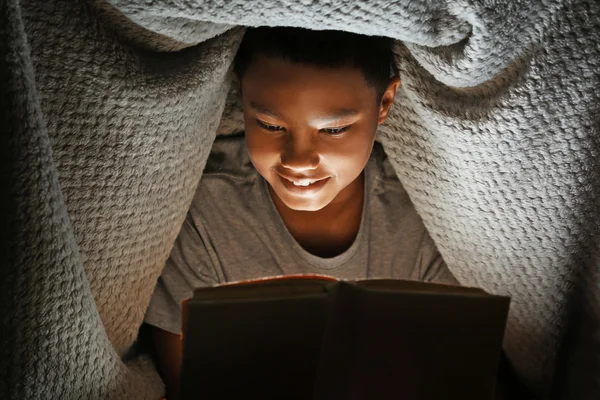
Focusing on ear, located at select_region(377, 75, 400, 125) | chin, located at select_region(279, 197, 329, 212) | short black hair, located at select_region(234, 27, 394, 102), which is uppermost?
short black hair, located at select_region(234, 27, 394, 102)

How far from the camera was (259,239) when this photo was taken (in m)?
0.87

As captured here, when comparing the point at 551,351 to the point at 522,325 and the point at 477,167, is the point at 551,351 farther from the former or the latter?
the point at 477,167

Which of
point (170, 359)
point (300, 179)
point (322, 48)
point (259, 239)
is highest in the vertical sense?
point (322, 48)

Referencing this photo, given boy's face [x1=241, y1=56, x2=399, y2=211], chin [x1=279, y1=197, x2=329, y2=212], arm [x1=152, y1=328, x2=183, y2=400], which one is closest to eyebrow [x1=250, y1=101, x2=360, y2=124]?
boy's face [x1=241, y1=56, x2=399, y2=211]

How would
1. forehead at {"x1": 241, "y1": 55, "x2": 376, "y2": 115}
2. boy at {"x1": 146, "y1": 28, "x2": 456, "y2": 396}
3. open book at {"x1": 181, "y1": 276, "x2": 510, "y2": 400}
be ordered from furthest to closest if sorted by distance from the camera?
boy at {"x1": 146, "y1": 28, "x2": 456, "y2": 396} → forehead at {"x1": 241, "y1": 55, "x2": 376, "y2": 115} → open book at {"x1": 181, "y1": 276, "x2": 510, "y2": 400}

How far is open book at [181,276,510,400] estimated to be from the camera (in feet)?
1.58

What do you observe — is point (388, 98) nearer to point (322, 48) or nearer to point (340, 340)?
point (322, 48)

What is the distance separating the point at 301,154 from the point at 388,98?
0.13 metres

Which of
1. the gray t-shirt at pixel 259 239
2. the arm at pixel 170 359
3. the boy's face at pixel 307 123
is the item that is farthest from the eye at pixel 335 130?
the arm at pixel 170 359

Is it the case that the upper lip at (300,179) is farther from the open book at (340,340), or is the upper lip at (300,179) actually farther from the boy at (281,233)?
the open book at (340,340)

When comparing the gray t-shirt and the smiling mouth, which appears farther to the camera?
the gray t-shirt

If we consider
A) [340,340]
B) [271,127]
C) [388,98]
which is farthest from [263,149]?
[340,340]

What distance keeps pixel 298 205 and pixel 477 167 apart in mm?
198

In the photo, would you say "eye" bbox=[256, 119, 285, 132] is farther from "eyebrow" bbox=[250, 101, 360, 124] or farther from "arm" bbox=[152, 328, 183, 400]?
"arm" bbox=[152, 328, 183, 400]
